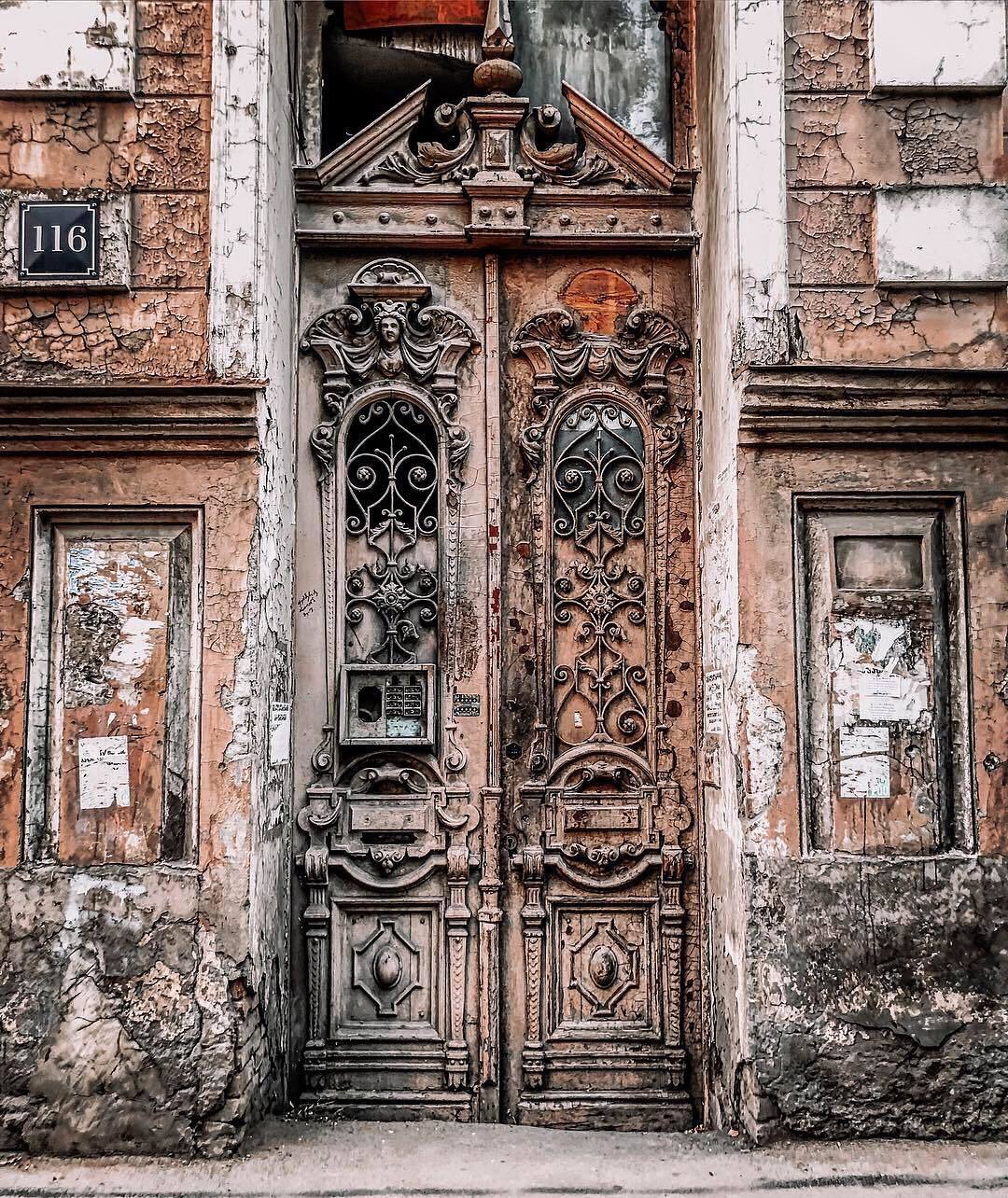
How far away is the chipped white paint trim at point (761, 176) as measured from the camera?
408 cm

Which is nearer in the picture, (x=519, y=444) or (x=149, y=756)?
(x=149, y=756)

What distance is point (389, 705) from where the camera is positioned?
4.54 meters

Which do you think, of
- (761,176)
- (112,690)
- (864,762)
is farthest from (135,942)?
(761,176)

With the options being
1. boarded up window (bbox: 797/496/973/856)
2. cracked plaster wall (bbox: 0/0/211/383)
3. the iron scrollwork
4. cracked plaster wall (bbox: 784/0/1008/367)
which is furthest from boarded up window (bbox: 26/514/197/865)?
cracked plaster wall (bbox: 784/0/1008/367)

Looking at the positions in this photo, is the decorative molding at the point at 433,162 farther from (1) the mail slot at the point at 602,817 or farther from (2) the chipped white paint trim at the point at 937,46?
(1) the mail slot at the point at 602,817

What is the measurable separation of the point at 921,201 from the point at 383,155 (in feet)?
6.84

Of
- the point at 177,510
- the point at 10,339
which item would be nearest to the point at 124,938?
the point at 177,510

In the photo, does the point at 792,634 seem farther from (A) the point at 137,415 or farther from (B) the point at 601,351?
(A) the point at 137,415

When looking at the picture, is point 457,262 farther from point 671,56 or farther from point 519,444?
point 671,56

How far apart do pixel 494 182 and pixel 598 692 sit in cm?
207

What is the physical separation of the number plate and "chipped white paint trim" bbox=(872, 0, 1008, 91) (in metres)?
2.84

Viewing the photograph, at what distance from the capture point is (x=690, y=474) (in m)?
4.71

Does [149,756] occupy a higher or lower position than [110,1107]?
higher

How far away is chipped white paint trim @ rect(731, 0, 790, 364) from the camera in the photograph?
4.08 metres
